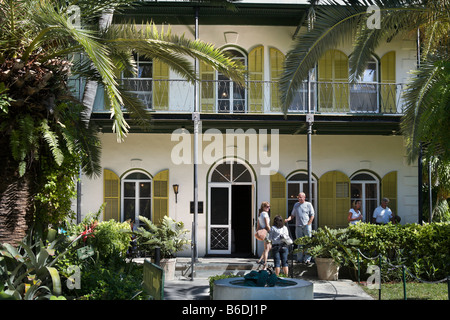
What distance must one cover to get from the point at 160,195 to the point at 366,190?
583 cm

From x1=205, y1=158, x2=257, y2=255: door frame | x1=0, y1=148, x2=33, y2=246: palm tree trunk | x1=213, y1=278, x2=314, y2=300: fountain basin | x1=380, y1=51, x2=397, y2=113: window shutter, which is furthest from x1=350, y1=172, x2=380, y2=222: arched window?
x1=0, y1=148, x2=33, y2=246: palm tree trunk

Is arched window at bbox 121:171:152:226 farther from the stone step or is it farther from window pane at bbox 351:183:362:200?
window pane at bbox 351:183:362:200

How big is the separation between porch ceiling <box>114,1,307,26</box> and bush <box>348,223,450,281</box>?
624 centimetres

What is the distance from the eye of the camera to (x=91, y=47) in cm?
623

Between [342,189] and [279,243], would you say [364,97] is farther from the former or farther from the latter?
[279,243]

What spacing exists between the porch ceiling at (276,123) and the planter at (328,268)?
12.9 ft

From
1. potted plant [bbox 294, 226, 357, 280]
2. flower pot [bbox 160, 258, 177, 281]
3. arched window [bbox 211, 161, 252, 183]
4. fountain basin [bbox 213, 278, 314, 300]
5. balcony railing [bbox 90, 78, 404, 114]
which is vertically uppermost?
balcony railing [bbox 90, 78, 404, 114]

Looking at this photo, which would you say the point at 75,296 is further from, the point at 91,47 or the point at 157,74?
the point at 157,74

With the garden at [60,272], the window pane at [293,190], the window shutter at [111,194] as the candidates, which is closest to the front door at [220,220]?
the window pane at [293,190]

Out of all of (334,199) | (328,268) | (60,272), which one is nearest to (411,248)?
(328,268)

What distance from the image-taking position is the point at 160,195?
1544 centimetres

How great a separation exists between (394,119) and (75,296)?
10.1m

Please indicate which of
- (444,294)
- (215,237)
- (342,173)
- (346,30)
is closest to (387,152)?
(342,173)

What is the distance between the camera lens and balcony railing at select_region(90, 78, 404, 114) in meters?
15.3
